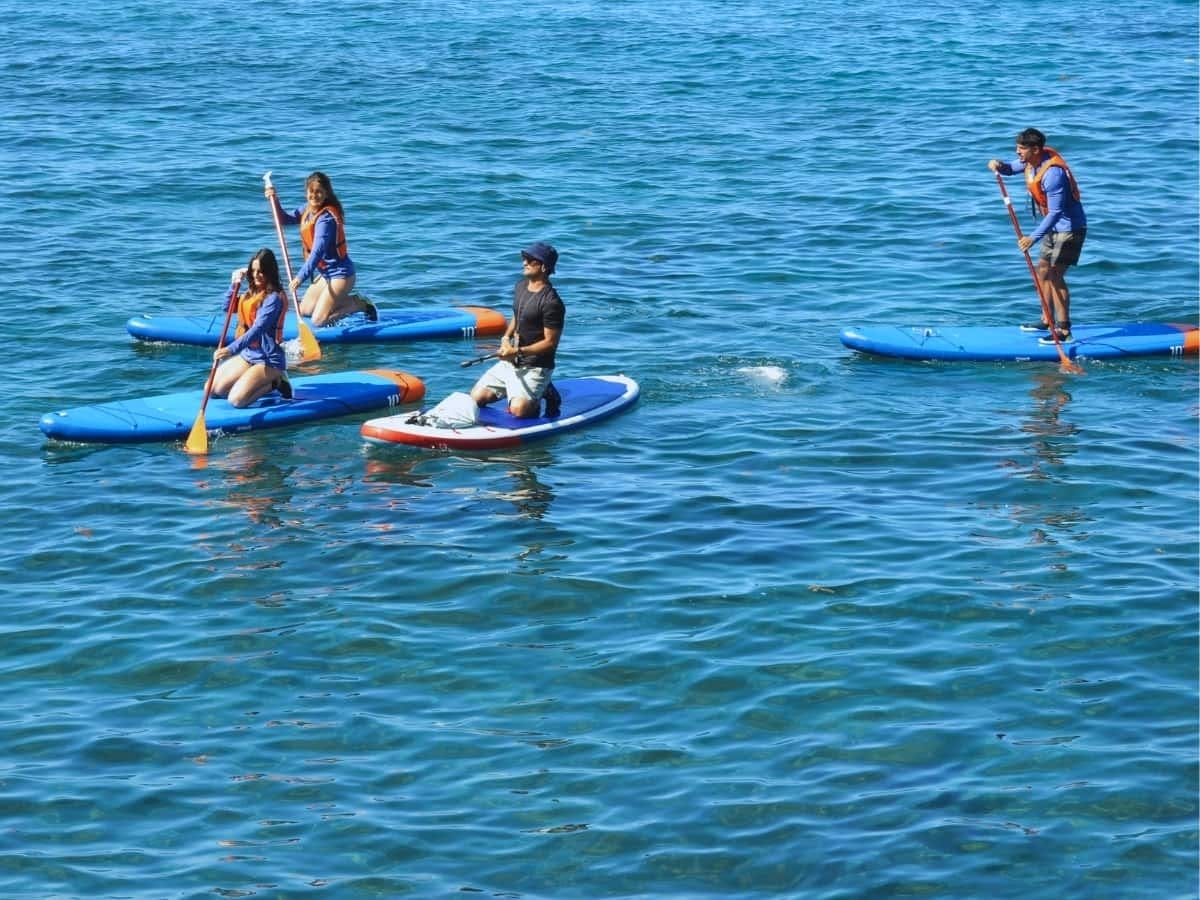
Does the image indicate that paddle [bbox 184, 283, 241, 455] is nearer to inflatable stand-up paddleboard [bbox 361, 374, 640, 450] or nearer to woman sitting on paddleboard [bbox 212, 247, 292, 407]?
woman sitting on paddleboard [bbox 212, 247, 292, 407]

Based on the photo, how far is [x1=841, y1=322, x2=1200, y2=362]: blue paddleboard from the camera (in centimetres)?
1823

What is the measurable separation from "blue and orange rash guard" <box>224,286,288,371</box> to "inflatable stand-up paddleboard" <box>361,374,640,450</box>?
120 centimetres

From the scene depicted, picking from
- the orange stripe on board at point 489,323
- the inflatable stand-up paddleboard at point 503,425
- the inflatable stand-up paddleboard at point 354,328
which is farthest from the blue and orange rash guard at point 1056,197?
the inflatable stand-up paddleboard at point 354,328

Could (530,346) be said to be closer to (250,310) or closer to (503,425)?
(503,425)

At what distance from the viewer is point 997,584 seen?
12.9 meters

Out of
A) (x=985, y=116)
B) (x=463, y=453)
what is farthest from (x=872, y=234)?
(x=463, y=453)

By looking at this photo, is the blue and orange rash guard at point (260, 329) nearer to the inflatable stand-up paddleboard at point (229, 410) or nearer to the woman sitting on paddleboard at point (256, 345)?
the woman sitting on paddleboard at point (256, 345)

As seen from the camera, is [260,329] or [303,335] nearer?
[260,329]

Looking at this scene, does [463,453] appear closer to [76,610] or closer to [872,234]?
[76,610]

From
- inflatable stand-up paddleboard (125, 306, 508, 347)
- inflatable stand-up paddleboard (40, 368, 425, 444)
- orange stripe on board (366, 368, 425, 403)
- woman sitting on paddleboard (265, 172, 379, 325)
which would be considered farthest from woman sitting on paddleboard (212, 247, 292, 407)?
inflatable stand-up paddleboard (125, 306, 508, 347)

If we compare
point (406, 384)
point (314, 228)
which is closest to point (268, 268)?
point (406, 384)

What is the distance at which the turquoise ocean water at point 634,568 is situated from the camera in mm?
9789

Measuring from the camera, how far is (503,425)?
16.0 metres

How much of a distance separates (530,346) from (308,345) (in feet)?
12.9
